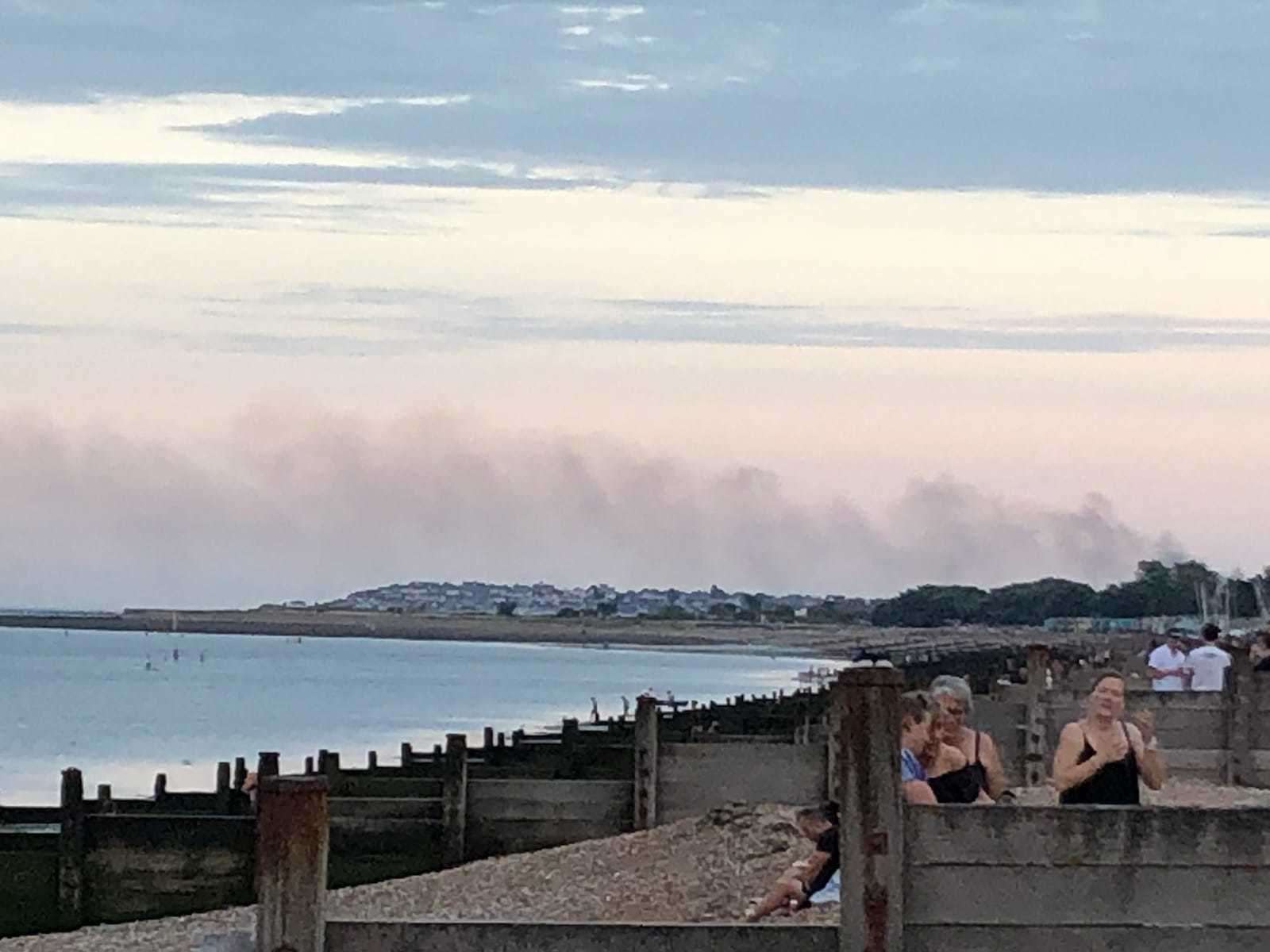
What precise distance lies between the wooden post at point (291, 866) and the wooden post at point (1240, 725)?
15.6 metres

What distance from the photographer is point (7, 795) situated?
1905 inches

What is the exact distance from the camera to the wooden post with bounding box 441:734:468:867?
17.8m

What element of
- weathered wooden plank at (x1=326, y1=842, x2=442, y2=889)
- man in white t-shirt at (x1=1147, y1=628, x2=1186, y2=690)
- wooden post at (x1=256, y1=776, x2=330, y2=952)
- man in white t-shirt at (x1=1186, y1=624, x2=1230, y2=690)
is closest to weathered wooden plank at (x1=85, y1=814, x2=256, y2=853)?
weathered wooden plank at (x1=326, y1=842, x2=442, y2=889)

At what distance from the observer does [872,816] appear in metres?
8.56

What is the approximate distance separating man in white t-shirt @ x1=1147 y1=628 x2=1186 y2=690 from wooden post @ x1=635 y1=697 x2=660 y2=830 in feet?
27.6

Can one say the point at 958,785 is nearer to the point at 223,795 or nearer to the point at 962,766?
the point at 962,766

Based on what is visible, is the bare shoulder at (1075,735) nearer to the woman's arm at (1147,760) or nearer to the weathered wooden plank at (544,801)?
the woman's arm at (1147,760)

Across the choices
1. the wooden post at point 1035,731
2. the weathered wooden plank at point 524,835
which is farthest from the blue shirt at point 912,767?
the wooden post at point 1035,731

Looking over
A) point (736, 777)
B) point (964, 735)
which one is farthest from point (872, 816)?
point (736, 777)

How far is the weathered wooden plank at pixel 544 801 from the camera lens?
18000 millimetres

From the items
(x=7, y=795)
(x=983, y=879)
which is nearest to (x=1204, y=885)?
(x=983, y=879)

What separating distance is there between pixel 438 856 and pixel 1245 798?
20.7 feet

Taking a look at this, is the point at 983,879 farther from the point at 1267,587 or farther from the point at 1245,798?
the point at 1267,587

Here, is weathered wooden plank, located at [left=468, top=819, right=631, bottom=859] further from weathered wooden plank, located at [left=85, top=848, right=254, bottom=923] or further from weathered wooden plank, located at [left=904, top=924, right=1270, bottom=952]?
weathered wooden plank, located at [left=904, top=924, right=1270, bottom=952]
